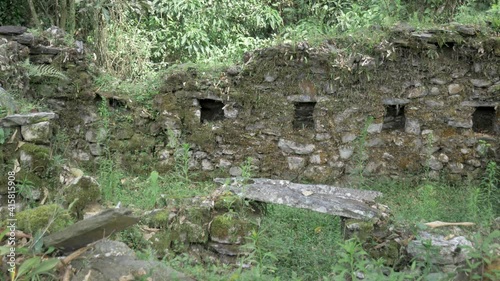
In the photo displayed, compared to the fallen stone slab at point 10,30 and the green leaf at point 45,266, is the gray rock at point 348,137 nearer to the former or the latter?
the fallen stone slab at point 10,30

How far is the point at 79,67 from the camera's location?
22.4 feet

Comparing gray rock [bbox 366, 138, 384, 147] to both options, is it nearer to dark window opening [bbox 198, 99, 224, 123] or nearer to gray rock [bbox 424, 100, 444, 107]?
gray rock [bbox 424, 100, 444, 107]

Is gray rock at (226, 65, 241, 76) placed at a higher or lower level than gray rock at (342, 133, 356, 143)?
higher

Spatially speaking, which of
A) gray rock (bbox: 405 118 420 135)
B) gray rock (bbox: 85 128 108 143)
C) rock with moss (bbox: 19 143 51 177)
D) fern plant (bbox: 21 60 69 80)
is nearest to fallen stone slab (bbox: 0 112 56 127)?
rock with moss (bbox: 19 143 51 177)

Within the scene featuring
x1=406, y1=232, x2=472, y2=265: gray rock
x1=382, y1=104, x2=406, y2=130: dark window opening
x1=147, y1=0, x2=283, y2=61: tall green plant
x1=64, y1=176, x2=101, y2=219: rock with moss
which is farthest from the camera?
A: x1=147, y1=0, x2=283, y2=61: tall green plant

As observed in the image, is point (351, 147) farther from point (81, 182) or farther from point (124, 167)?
point (81, 182)

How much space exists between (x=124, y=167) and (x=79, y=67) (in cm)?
138

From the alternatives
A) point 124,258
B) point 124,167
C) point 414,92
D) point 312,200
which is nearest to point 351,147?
point 414,92

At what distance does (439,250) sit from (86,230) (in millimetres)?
2385

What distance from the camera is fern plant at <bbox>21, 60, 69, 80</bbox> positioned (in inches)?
243

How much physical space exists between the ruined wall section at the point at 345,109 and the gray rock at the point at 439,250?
Answer: 2476 millimetres

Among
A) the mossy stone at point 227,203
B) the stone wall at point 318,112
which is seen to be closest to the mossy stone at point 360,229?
the mossy stone at point 227,203

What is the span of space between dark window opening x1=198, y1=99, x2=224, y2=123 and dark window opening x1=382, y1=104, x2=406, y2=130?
81.0 inches

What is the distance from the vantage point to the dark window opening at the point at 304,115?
678 cm
